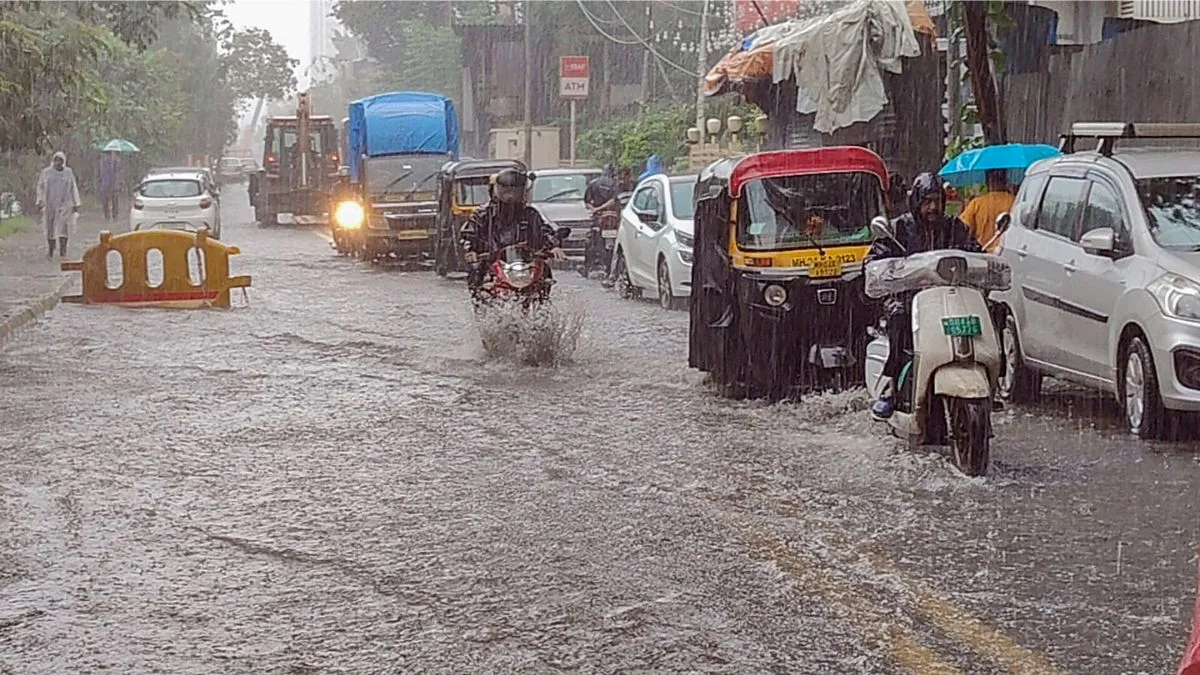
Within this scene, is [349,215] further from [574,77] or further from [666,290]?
[666,290]

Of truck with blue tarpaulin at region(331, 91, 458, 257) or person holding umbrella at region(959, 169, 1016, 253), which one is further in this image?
truck with blue tarpaulin at region(331, 91, 458, 257)

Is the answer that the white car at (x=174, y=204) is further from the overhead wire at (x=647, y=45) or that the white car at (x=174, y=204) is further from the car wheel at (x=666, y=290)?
the overhead wire at (x=647, y=45)

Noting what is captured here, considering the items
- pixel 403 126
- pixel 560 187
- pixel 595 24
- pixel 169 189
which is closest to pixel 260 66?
pixel 595 24

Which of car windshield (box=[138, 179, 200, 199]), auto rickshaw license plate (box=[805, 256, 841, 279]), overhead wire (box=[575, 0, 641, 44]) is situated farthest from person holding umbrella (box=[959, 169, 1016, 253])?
overhead wire (box=[575, 0, 641, 44])

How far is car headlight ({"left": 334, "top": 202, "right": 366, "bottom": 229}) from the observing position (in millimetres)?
30609

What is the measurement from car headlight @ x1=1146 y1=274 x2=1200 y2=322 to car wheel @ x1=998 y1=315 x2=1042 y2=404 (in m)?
2.06

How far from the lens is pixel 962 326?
30.2ft

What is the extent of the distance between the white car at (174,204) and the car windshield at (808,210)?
2331cm

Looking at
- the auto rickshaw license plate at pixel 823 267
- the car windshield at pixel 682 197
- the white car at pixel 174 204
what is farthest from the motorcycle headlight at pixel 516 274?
the white car at pixel 174 204

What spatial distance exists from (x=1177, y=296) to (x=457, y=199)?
16877 mm

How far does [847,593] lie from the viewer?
6.76 metres

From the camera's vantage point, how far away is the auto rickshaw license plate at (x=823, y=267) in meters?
12.0

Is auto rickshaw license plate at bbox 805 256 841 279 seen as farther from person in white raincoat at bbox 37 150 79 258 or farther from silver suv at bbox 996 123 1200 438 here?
person in white raincoat at bbox 37 150 79 258

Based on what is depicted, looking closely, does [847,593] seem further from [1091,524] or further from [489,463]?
[489,463]
